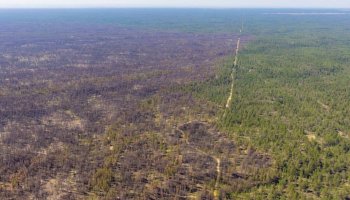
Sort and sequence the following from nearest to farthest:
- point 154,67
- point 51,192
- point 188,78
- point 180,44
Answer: point 51,192 → point 188,78 → point 154,67 → point 180,44

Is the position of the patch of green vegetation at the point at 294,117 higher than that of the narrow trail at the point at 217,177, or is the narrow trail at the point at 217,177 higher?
the patch of green vegetation at the point at 294,117

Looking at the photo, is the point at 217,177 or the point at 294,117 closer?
the point at 217,177

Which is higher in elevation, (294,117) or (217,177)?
(294,117)

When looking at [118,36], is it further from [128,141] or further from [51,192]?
[51,192]

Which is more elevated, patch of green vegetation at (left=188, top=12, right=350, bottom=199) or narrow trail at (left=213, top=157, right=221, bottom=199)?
patch of green vegetation at (left=188, top=12, right=350, bottom=199)

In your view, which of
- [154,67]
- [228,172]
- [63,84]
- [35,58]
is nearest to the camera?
[228,172]

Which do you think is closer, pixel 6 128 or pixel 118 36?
pixel 6 128

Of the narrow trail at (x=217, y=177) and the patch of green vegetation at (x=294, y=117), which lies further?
the patch of green vegetation at (x=294, y=117)

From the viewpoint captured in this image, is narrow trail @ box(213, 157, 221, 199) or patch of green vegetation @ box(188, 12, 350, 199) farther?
patch of green vegetation @ box(188, 12, 350, 199)

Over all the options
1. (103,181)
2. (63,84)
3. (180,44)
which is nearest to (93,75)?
(63,84)
